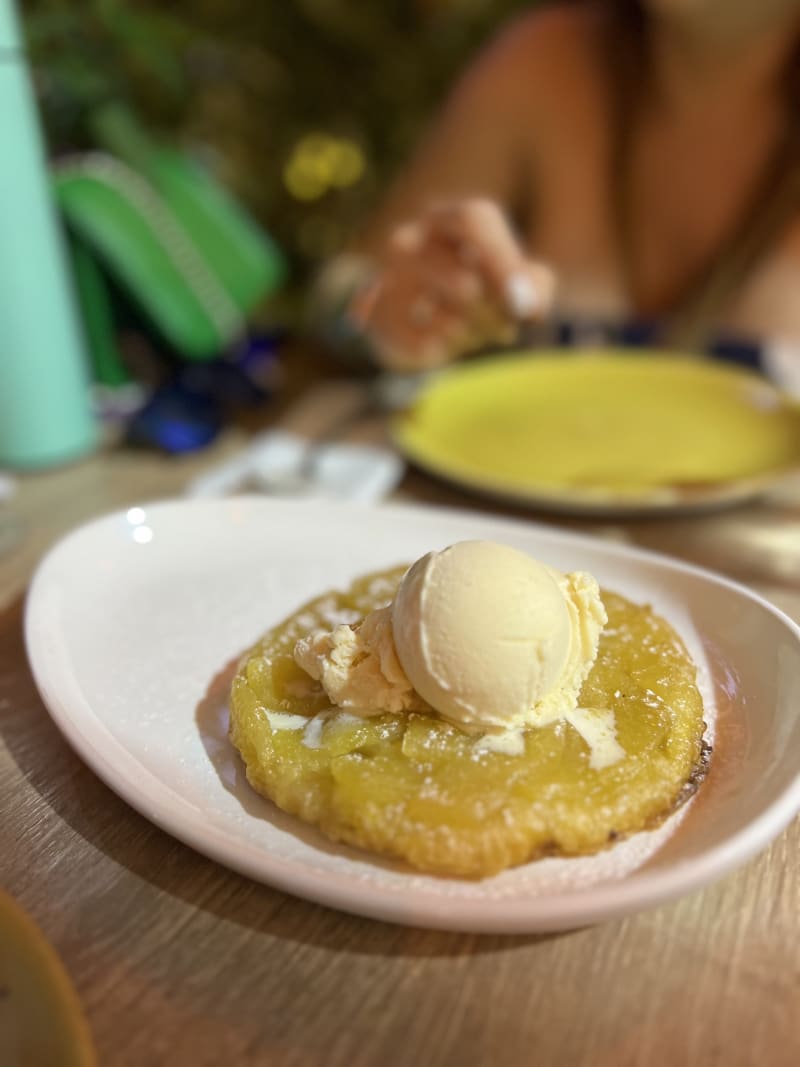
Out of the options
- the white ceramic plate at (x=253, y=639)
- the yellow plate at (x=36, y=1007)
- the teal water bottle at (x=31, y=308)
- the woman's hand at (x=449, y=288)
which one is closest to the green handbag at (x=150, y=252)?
the teal water bottle at (x=31, y=308)

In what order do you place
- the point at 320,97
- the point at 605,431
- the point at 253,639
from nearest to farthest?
1. the point at 253,639
2. the point at 605,431
3. the point at 320,97

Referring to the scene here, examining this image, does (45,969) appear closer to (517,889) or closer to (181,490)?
(517,889)

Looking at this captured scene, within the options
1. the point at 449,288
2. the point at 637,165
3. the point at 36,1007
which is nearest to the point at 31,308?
the point at 449,288

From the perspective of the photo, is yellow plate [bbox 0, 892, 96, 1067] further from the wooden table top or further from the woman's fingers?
the woman's fingers

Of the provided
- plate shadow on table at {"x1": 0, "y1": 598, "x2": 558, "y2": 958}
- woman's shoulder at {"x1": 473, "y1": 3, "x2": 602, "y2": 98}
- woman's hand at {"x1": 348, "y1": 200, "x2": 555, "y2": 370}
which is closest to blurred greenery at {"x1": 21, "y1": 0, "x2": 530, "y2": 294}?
woman's shoulder at {"x1": 473, "y1": 3, "x2": 602, "y2": 98}

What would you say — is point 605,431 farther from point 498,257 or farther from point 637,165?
point 637,165

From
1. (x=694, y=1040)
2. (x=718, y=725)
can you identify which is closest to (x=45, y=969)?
(x=694, y=1040)
